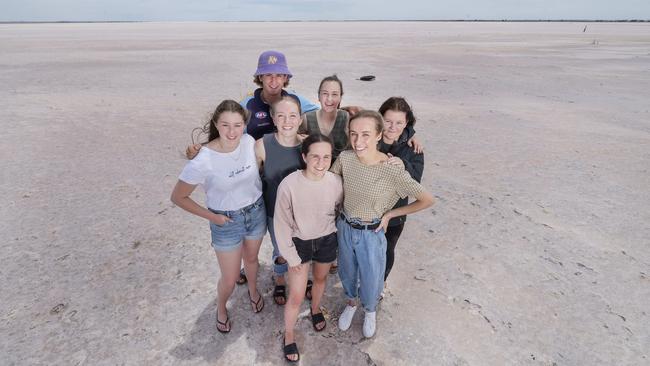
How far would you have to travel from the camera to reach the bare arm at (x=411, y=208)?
8.06ft

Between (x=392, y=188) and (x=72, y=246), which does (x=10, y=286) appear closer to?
(x=72, y=246)

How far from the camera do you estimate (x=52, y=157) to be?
647 centimetres

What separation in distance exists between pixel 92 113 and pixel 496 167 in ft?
32.4

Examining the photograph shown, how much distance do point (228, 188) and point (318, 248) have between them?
2.52 ft

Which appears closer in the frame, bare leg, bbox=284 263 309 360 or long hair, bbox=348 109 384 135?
long hair, bbox=348 109 384 135

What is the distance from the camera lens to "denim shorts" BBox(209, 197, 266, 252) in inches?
102

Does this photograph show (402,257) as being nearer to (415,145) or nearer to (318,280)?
(318,280)

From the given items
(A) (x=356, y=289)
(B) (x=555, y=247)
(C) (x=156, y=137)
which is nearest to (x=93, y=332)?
(A) (x=356, y=289)

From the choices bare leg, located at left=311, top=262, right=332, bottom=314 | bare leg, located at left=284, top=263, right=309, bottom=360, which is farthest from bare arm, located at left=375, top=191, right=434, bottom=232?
bare leg, located at left=284, top=263, right=309, bottom=360

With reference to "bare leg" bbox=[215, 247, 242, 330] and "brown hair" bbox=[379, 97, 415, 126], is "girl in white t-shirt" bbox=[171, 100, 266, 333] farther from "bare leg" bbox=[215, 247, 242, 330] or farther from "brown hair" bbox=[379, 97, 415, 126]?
"brown hair" bbox=[379, 97, 415, 126]

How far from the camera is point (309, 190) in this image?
2.38m

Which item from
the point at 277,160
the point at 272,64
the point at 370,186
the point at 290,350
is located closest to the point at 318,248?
the point at 370,186

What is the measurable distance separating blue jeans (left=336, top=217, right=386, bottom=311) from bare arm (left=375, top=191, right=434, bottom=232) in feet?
0.35

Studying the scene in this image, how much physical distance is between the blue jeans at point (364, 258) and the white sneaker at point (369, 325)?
0.05 m
